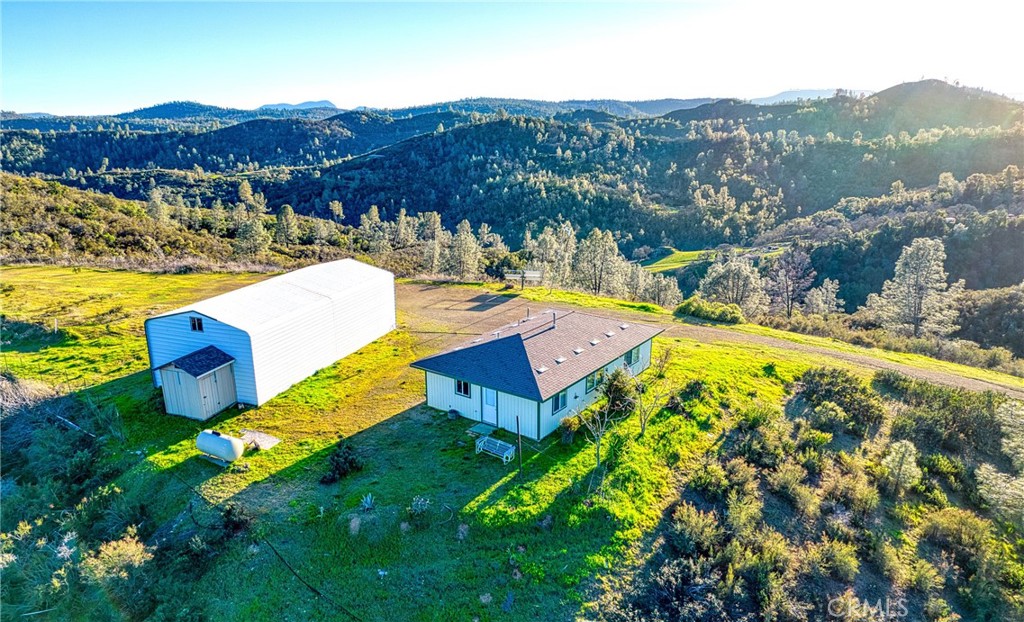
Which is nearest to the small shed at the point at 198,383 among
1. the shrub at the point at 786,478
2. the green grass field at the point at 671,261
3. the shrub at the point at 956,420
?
the shrub at the point at 786,478

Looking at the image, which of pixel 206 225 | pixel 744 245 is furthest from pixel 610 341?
pixel 744 245

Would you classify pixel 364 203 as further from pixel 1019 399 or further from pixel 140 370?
pixel 1019 399

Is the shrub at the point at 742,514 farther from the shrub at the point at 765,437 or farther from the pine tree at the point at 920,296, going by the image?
the pine tree at the point at 920,296


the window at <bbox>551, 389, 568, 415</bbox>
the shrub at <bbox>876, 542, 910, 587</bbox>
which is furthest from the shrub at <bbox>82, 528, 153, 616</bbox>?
the shrub at <bbox>876, 542, 910, 587</bbox>

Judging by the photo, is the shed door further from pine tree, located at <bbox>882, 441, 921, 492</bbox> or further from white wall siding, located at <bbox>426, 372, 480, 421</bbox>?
pine tree, located at <bbox>882, 441, 921, 492</bbox>

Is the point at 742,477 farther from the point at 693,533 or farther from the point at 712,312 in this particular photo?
the point at 712,312
